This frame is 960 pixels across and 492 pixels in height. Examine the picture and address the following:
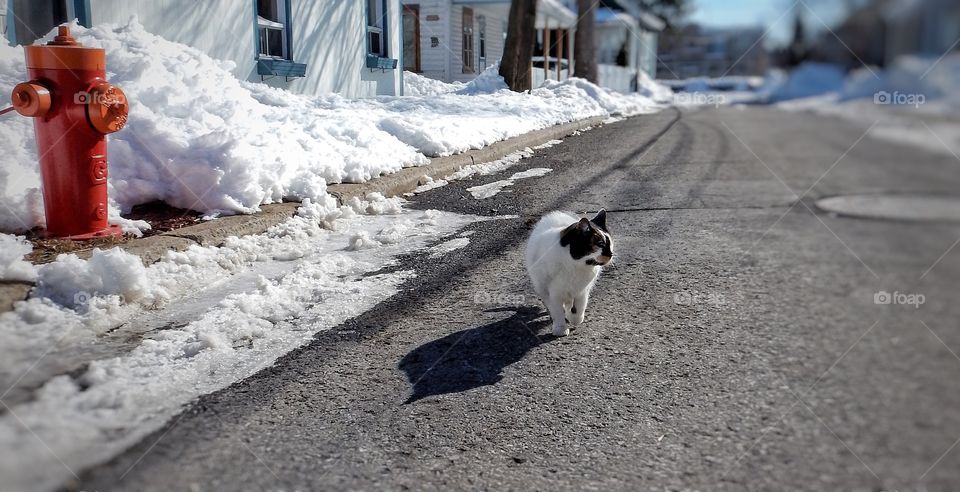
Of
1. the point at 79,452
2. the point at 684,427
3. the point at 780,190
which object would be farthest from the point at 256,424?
the point at 780,190

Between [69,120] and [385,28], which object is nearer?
[69,120]

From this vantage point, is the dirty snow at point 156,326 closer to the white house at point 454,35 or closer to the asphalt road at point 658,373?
the asphalt road at point 658,373

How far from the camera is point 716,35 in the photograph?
3.60ft

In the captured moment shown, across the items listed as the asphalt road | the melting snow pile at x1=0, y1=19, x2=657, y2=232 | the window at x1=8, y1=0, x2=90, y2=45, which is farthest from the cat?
the window at x1=8, y1=0, x2=90, y2=45

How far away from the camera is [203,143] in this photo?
5.46m

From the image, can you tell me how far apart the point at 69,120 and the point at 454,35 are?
810 inches

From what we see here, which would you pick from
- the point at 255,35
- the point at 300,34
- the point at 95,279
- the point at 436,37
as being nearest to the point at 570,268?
the point at 95,279

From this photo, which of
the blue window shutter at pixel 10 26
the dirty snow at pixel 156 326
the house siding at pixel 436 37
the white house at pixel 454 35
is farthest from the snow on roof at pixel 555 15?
the dirty snow at pixel 156 326

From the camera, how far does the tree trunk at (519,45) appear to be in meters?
18.6

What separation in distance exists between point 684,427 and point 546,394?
0.60m

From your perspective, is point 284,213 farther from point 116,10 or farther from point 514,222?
point 116,10

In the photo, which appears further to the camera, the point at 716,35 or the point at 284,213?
the point at 284,213

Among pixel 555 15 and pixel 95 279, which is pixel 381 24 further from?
pixel 555 15

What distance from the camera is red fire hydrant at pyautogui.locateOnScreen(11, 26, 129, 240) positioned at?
4133mm
